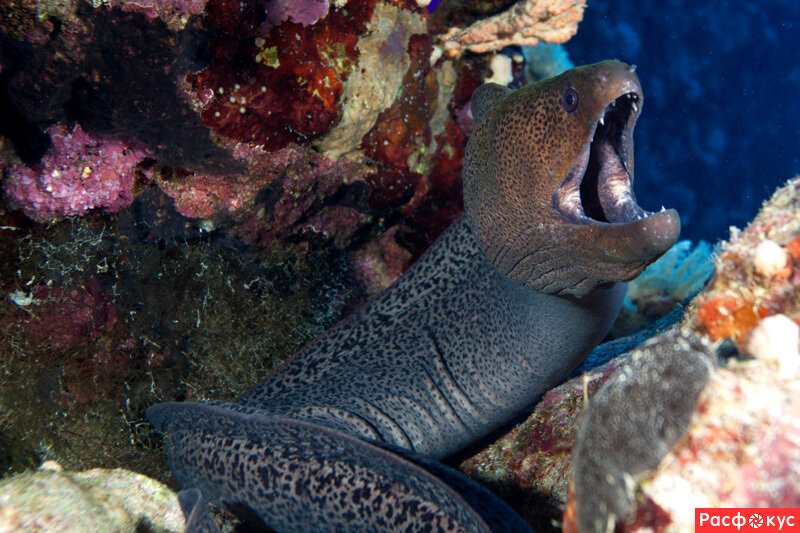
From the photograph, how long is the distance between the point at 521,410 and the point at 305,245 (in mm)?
1984

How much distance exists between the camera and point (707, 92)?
1170 cm

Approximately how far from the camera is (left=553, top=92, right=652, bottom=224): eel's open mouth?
2273 millimetres

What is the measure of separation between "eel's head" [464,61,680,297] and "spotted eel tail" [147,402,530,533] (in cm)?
115

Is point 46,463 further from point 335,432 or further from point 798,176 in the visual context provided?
point 798,176

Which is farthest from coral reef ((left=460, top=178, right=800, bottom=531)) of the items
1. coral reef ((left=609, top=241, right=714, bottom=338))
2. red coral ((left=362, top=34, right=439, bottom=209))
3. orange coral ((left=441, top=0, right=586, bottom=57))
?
coral reef ((left=609, top=241, right=714, bottom=338))

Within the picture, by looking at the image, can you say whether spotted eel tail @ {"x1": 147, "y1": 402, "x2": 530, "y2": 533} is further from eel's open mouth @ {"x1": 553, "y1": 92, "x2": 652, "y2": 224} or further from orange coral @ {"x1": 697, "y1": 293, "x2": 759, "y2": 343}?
eel's open mouth @ {"x1": 553, "y1": 92, "x2": 652, "y2": 224}

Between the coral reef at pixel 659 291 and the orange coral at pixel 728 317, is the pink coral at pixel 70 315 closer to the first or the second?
the orange coral at pixel 728 317

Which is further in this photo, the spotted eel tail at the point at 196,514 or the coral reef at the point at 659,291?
the coral reef at the point at 659,291

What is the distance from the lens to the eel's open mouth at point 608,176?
2.27 metres

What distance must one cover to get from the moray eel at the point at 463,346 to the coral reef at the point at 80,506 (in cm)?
27

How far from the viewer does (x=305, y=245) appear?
3.63m

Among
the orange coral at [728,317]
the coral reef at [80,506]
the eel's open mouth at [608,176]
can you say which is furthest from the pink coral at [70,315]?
the orange coral at [728,317]

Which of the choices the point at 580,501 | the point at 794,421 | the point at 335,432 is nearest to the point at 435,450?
the point at 335,432

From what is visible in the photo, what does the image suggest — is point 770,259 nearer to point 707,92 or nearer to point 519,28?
point 519,28
